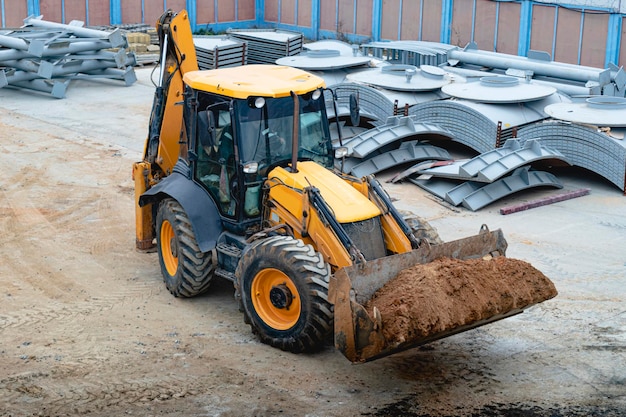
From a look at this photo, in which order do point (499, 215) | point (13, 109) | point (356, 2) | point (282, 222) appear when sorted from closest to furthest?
1. point (282, 222)
2. point (499, 215)
3. point (13, 109)
4. point (356, 2)

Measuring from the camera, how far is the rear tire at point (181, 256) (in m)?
9.93

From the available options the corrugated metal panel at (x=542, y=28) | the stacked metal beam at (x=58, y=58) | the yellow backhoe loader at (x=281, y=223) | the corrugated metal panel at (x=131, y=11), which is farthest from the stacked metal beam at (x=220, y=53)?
the yellow backhoe loader at (x=281, y=223)

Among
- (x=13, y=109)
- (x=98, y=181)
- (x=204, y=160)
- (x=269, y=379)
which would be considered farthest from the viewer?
(x=13, y=109)

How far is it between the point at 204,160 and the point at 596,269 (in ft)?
17.4

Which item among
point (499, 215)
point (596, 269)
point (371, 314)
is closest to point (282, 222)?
point (371, 314)

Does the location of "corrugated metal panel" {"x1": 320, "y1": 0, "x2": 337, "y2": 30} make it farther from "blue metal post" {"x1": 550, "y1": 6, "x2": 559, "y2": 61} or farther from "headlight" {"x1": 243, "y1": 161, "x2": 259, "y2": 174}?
"headlight" {"x1": 243, "y1": 161, "x2": 259, "y2": 174}

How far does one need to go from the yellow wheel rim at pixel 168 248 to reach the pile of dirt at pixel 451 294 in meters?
3.13

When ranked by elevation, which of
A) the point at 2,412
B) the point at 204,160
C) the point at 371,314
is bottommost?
the point at 2,412

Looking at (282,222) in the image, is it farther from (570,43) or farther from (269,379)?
(570,43)

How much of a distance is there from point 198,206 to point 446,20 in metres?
19.9

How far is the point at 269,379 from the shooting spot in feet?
27.4

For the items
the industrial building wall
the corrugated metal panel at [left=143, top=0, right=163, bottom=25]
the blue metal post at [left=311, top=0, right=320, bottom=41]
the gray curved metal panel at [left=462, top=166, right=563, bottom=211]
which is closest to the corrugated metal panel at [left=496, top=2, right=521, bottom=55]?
the industrial building wall

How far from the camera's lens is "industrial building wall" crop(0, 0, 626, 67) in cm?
2448

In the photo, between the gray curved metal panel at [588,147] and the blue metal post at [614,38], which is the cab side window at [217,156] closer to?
the gray curved metal panel at [588,147]
